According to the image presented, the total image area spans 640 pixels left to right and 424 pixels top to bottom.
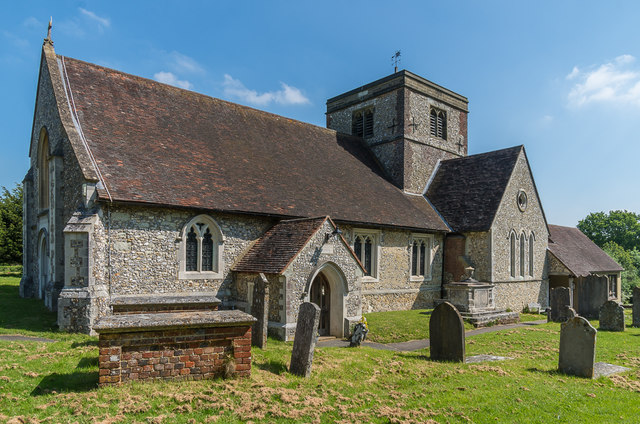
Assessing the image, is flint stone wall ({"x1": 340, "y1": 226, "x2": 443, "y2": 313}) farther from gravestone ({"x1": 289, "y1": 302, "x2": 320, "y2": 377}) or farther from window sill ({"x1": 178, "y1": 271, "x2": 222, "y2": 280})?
gravestone ({"x1": 289, "y1": 302, "x2": 320, "y2": 377})

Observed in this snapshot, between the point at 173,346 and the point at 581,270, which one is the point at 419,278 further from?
the point at 173,346

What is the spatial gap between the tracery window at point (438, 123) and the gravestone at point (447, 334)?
57.1ft

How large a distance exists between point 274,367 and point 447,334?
14.4 feet

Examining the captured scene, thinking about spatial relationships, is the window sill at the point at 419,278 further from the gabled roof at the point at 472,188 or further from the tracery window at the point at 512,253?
the tracery window at the point at 512,253

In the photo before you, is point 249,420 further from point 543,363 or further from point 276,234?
point 276,234

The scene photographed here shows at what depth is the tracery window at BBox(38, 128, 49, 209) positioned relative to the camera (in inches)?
643

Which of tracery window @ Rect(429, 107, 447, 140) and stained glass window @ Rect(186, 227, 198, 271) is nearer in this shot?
Result: stained glass window @ Rect(186, 227, 198, 271)

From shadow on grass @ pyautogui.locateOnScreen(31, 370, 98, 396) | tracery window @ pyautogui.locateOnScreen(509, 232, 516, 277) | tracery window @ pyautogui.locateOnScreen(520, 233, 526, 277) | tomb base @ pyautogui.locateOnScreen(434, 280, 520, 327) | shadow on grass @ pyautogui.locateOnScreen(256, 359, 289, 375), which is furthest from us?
tracery window @ pyautogui.locateOnScreen(520, 233, 526, 277)

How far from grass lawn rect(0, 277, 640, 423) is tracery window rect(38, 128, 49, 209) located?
24.1 feet

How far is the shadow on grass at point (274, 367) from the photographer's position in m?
8.51

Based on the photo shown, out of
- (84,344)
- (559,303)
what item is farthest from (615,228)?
(84,344)

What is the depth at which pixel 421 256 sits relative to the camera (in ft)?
69.6

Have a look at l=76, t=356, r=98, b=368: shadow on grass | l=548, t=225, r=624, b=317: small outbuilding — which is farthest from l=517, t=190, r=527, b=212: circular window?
l=76, t=356, r=98, b=368: shadow on grass

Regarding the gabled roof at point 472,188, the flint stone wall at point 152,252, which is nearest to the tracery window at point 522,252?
the gabled roof at point 472,188
